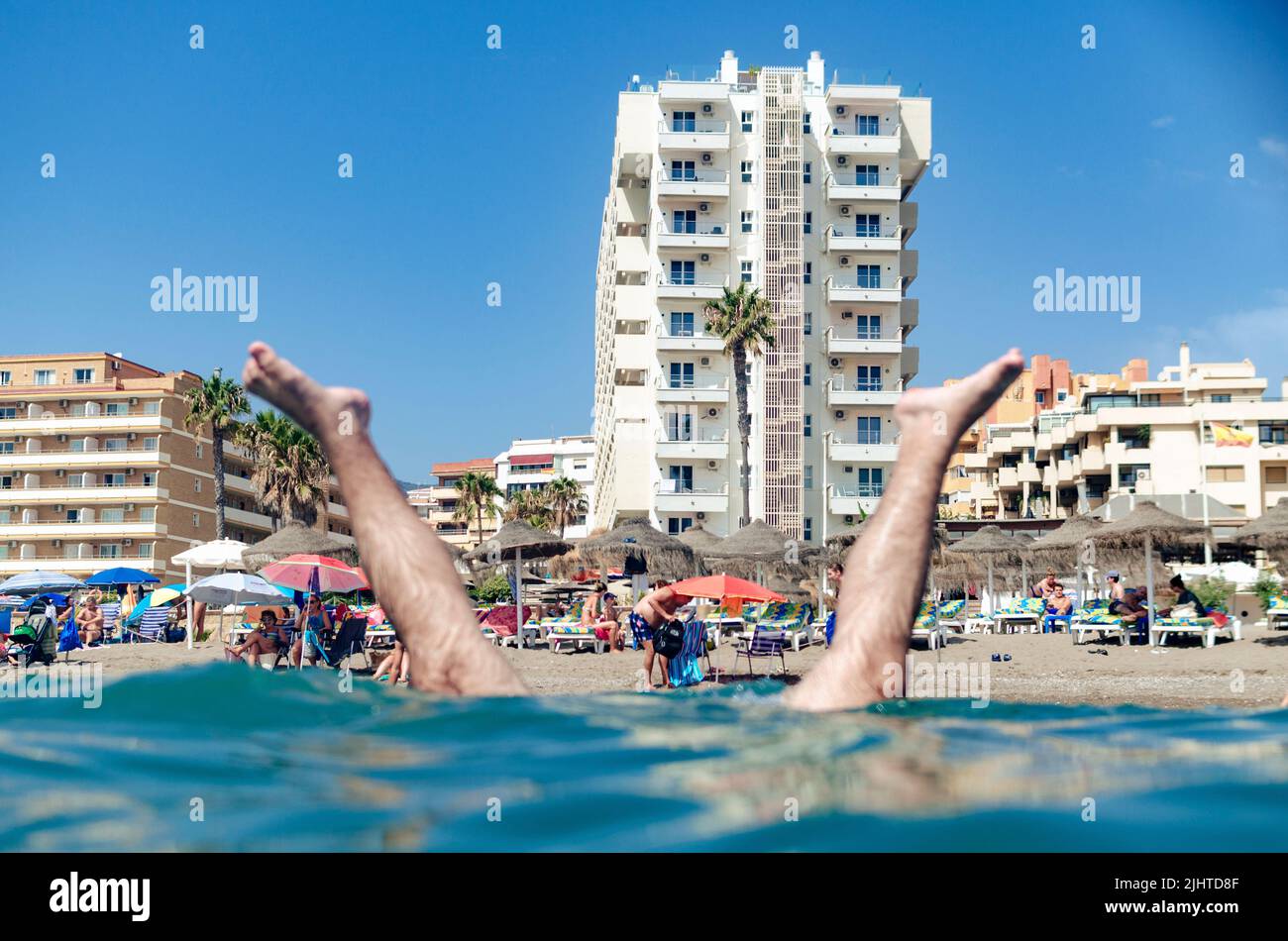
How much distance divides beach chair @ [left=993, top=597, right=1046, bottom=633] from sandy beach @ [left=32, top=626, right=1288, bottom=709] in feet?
5.88

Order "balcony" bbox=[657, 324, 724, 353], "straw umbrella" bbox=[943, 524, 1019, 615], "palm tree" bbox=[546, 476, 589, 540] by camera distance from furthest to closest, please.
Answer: "palm tree" bbox=[546, 476, 589, 540] < "balcony" bbox=[657, 324, 724, 353] < "straw umbrella" bbox=[943, 524, 1019, 615]

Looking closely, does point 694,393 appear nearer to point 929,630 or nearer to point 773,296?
point 773,296

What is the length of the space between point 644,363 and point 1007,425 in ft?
97.0

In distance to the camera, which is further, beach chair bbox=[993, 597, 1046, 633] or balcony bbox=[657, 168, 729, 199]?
balcony bbox=[657, 168, 729, 199]

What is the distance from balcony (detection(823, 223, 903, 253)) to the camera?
54.8 meters

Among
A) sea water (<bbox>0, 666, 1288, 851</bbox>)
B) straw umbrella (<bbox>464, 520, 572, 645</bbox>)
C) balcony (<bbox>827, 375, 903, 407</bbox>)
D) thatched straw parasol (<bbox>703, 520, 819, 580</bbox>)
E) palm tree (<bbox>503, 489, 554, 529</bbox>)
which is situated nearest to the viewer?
sea water (<bbox>0, 666, 1288, 851</bbox>)

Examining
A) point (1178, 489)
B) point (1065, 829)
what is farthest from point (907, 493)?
point (1178, 489)

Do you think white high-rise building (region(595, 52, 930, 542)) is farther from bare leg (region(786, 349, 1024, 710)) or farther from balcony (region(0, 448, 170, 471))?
bare leg (region(786, 349, 1024, 710))

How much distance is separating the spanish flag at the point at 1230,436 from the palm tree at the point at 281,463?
143ft

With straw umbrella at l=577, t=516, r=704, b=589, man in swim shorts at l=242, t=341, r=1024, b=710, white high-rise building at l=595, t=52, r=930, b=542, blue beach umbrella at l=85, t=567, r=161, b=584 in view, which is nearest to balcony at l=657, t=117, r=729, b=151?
white high-rise building at l=595, t=52, r=930, b=542

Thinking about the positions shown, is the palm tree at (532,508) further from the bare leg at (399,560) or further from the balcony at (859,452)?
the bare leg at (399,560)

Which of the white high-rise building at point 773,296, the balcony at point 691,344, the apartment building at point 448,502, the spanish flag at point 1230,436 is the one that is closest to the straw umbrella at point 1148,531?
the white high-rise building at point 773,296

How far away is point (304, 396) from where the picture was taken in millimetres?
4391
